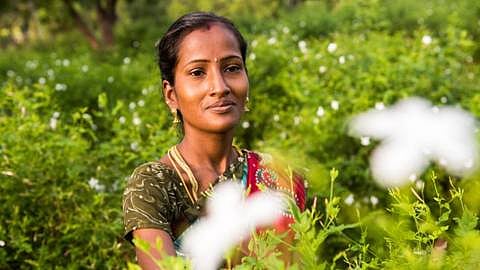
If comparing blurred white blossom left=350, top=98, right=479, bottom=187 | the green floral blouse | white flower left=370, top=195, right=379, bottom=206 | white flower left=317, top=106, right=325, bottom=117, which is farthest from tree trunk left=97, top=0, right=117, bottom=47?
blurred white blossom left=350, top=98, right=479, bottom=187

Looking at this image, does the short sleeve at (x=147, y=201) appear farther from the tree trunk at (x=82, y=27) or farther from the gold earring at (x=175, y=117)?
the tree trunk at (x=82, y=27)

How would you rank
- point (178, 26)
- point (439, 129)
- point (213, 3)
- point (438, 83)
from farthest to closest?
point (213, 3), point (438, 83), point (178, 26), point (439, 129)

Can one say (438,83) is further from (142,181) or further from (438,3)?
(438,3)

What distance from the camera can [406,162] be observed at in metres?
1.28

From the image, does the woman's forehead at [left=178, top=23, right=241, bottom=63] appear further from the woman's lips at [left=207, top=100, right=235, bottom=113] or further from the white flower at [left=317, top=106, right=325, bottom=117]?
the white flower at [left=317, top=106, right=325, bottom=117]

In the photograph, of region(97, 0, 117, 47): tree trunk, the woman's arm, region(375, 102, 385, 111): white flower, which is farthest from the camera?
region(97, 0, 117, 47): tree trunk

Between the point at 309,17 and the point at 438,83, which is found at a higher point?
the point at 309,17

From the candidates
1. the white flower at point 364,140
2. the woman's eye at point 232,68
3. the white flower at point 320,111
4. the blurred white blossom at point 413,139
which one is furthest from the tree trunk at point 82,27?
the blurred white blossom at point 413,139

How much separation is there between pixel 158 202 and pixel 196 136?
9.7 inches

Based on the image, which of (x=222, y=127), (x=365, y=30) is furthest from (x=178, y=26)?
(x=365, y=30)

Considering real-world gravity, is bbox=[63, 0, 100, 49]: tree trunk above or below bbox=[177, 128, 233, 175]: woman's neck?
above

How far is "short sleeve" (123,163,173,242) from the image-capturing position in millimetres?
1679

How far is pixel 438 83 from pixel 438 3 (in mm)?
9035

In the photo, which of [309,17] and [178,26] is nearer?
[178,26]
